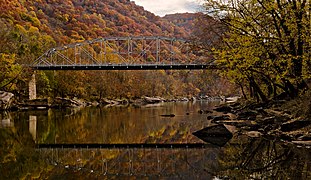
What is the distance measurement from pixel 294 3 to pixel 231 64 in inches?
194

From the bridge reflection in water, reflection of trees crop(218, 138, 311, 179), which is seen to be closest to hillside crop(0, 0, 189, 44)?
the bridge reflection in water

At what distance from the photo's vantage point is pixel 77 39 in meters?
115

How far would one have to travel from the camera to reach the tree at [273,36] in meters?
20.4

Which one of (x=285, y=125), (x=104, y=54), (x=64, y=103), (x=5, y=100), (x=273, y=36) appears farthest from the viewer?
(x=104, y=54)

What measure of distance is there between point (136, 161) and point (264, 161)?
15.3 ft

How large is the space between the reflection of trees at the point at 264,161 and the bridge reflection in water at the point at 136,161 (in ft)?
2.21

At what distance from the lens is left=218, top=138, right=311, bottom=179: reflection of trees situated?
11.7 meters

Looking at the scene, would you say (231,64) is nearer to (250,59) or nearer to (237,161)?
(250,59)

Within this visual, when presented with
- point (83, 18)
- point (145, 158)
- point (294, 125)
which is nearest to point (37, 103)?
point (145, 158)

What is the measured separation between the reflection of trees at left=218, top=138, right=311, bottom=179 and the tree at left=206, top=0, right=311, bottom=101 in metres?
5.62

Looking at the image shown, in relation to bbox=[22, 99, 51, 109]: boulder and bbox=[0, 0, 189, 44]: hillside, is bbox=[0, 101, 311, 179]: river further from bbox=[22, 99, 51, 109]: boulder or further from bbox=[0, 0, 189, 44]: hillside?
bbox=[0, 0, 189, 44]: hillside

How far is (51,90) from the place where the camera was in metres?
72.6

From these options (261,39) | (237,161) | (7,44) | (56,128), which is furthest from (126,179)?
(7,44)

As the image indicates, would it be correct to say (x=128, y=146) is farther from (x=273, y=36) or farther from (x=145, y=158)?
(x=273, y=36)
